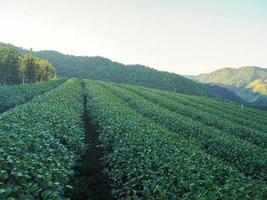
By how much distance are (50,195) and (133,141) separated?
6586 mm

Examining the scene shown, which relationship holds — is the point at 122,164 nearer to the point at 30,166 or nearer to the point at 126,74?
the point at 30,166

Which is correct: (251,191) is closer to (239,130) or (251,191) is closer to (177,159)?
(177,159)

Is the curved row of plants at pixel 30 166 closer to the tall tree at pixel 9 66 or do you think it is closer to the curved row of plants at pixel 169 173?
the curved row of plants at pixel 169 173

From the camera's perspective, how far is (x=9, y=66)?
209 ft

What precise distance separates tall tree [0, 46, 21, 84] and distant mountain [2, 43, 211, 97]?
8224 cm

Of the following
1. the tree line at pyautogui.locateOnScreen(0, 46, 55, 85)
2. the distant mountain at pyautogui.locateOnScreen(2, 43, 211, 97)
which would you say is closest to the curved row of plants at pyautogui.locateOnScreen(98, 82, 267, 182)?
the tree line at pyautogui.locateOnScreen(0, 46, 55, 85)

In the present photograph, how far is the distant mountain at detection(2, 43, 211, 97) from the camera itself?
151 meters

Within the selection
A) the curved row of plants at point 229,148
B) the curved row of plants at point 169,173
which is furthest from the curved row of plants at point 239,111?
the curved row of plants at point 169,173

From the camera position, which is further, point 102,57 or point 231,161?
point 102,57

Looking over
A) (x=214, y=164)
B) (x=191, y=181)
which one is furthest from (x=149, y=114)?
(x=191, y=181)

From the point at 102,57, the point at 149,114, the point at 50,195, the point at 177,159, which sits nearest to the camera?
the point at 50,195

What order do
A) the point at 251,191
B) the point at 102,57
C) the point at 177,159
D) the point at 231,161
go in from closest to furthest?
the point at 251,191, the point at 177,159, the point at 231,161, the point at 102,57

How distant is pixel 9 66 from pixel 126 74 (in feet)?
339

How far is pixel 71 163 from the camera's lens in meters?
9.72
